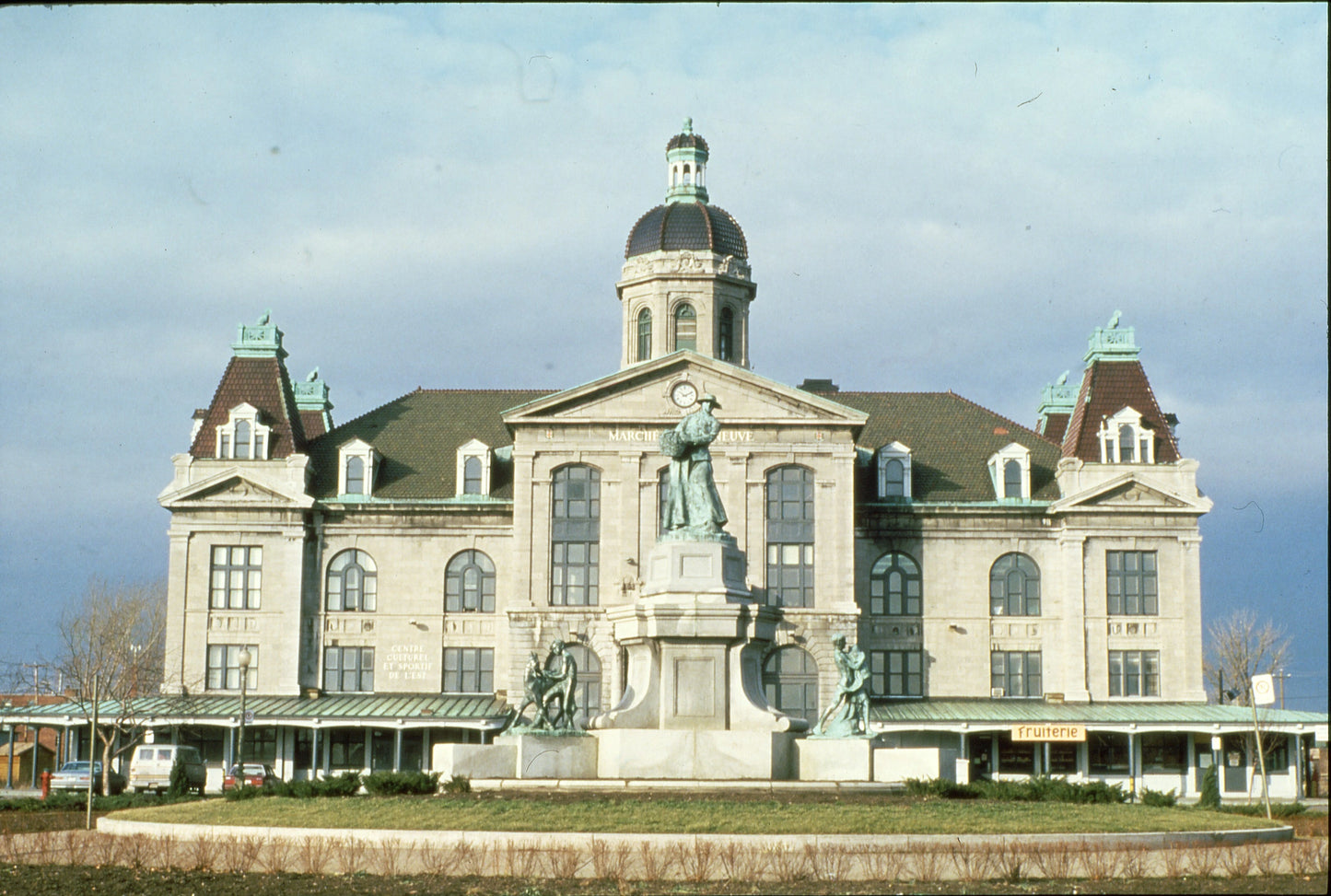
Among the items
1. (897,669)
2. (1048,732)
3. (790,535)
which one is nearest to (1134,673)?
(1048,732)

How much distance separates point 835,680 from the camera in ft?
200

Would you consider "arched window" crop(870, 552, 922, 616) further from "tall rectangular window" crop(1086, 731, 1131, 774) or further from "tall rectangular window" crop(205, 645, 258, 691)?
"tall rectangular window" crop(205, 645, 258, 691)

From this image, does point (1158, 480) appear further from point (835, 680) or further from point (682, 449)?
point (682, 449)

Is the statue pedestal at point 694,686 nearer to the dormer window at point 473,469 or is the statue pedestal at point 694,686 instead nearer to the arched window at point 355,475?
the dormer window at point 473,469

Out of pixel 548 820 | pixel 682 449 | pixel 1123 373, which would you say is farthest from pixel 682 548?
pixel 1123 373

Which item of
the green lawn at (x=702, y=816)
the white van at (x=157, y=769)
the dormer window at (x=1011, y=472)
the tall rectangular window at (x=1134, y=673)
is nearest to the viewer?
the green lawn at (x=702, y=816)

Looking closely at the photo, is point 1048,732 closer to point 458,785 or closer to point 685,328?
point 685,328

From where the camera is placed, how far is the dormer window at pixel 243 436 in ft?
215

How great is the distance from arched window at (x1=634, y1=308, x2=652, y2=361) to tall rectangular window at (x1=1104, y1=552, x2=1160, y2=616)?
19.8 meters

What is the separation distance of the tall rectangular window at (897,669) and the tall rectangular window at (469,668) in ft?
46.0

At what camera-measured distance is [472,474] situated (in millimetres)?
66250

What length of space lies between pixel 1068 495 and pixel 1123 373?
229 inches

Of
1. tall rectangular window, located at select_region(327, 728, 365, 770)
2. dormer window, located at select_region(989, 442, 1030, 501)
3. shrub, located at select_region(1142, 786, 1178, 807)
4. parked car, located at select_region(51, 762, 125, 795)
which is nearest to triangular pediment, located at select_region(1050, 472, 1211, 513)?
dormer window, located at select_region(989, 442, 1030, 501)

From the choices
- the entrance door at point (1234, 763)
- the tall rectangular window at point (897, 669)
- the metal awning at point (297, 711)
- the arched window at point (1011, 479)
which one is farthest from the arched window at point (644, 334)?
the entrance door at point (1234, 763)
